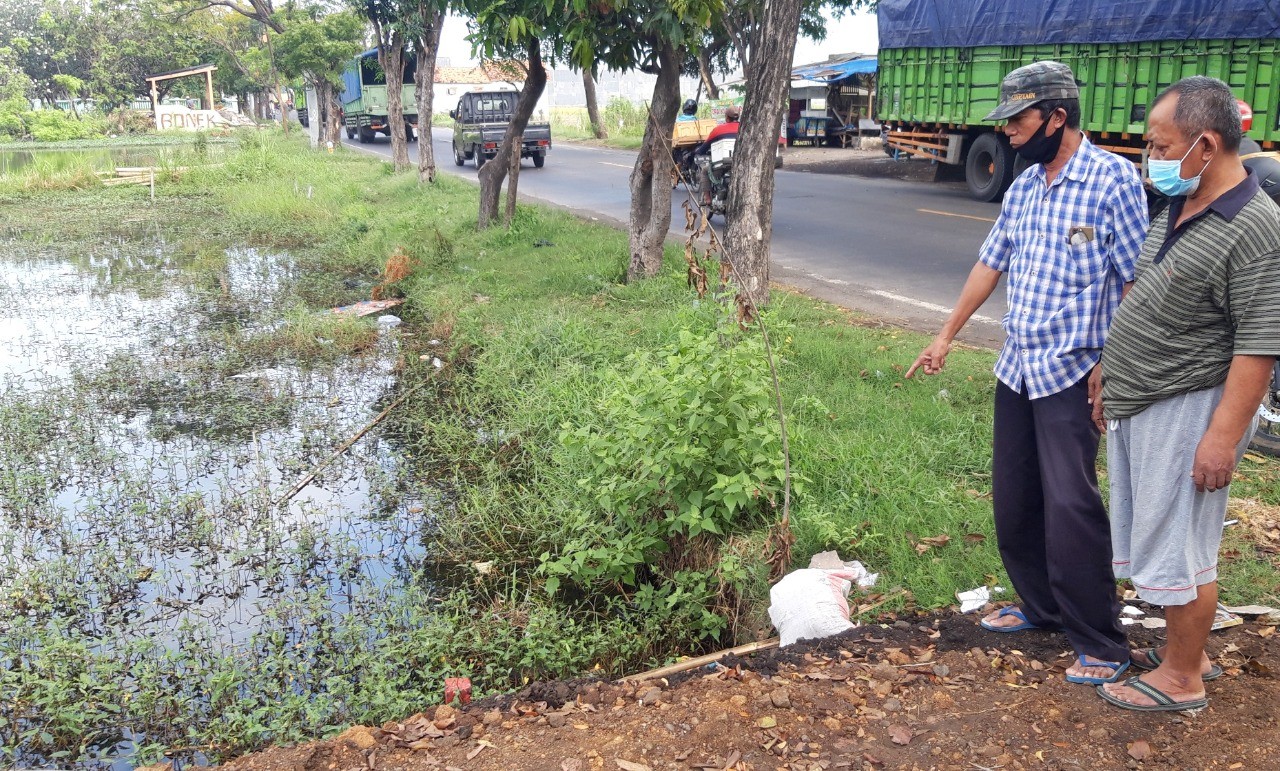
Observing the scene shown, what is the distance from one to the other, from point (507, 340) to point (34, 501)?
3.42 m

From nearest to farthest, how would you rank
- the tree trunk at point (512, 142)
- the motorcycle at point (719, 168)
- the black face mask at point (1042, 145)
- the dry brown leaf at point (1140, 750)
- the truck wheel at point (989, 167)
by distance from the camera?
1. the dry brown leaf at point (1140, 750)
2. the black face mask at point (1042, 145)
3. the tree trunk at point (512, 142)
4. the motorcycle at point (719, 168)
5. the truck wheel at point (989, 167)

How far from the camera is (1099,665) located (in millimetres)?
2996

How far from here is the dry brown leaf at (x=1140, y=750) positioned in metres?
2.66

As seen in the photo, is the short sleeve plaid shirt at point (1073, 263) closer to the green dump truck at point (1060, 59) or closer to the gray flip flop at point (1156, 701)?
the gray flip flop at point (1156, 701)

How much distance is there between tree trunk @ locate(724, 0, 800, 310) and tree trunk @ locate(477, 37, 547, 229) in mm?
4501

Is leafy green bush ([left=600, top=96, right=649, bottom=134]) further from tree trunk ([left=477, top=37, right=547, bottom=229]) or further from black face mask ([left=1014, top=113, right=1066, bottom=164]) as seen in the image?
black face mask ([left=1014, top=113, right=1066, bottom=164])

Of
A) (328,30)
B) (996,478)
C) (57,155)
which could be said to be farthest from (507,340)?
(57,155)

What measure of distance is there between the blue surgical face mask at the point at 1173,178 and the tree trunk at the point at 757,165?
15.0ft

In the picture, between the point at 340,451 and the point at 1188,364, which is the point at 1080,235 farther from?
the point at 340,451

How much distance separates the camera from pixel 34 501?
18.8 ft

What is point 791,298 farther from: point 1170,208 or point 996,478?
point 1170,208

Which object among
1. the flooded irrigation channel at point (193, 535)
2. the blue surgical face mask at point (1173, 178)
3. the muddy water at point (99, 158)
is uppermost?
the muddy water at point (99, 158)

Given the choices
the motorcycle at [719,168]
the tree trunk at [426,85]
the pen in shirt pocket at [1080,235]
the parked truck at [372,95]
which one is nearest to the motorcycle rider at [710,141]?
Result: the motorcycle at [719,168]

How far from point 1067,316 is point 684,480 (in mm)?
1912
